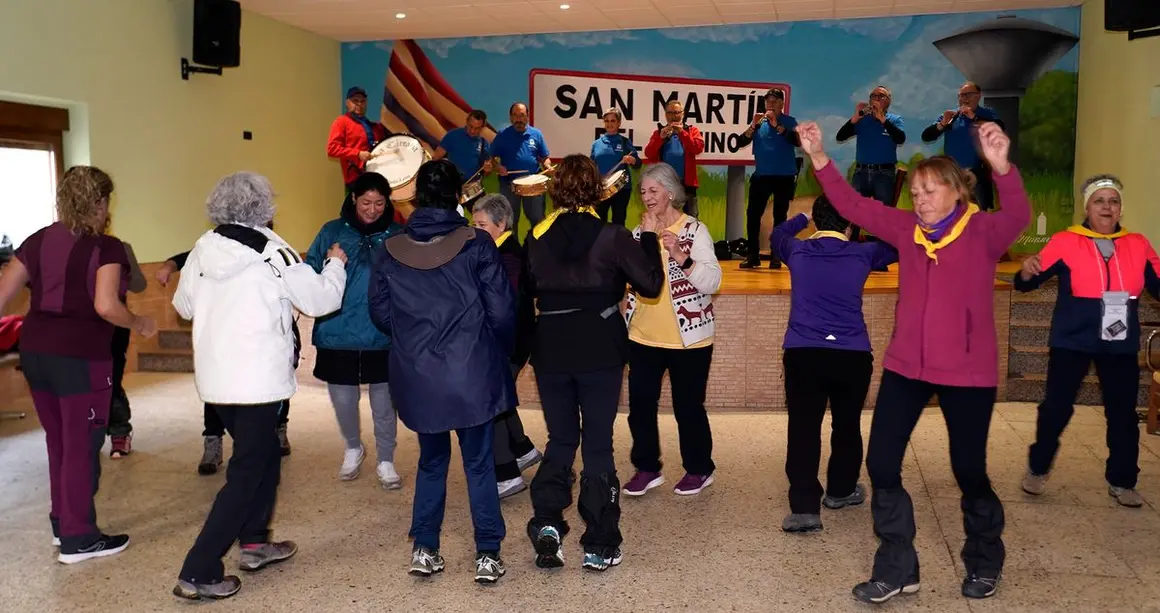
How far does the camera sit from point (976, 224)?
302 cm

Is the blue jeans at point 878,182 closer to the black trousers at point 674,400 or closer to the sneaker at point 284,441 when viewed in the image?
the black trousers at point 674,400

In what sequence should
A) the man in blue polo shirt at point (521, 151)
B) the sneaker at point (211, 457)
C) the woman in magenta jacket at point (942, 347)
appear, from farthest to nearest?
1. the man in blue polo shirt at point (521, 151)
2. the sneaker at point (211, 457)
3. the woman in magenta jacket at point (942, 347)

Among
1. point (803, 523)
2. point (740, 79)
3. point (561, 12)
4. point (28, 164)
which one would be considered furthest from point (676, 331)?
point (740, 79)

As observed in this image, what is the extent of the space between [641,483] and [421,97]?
7900mm

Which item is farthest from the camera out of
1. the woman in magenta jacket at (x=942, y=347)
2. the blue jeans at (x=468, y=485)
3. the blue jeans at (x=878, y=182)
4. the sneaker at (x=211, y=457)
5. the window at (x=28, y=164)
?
the blue jeans at (x=878, y=182)

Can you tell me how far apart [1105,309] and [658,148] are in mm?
5186

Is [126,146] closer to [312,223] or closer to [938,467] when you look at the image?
[312,223]

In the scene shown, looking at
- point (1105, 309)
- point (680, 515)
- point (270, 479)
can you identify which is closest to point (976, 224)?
point (1105, 309)

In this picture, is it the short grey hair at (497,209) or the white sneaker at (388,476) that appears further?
the white sneaker at (388,476)

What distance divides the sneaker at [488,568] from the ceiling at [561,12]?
694 centimetres

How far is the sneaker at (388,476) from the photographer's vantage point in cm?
452

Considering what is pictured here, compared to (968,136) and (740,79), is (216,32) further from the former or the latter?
(968,136)

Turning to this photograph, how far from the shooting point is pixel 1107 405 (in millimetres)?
4234

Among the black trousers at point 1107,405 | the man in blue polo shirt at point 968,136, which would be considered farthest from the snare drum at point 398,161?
the man in blue polo shirt at point 968,136
